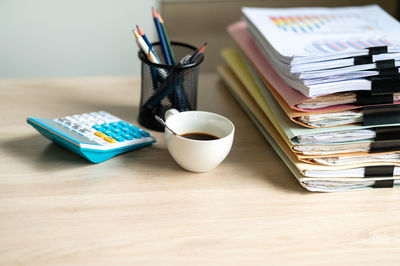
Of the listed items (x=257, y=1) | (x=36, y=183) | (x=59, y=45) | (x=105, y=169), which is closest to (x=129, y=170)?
(x=105, y=169)

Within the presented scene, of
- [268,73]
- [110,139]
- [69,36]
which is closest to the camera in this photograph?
[110,139]

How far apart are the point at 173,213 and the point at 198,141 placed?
12 cm

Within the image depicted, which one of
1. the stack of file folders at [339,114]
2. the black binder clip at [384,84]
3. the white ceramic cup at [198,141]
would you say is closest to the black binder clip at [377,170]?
the stack of file folders at [339,114]

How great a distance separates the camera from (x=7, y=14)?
5.36 feet

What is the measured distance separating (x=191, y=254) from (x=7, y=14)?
132cm

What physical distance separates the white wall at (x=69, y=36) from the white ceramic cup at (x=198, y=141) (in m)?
0.96

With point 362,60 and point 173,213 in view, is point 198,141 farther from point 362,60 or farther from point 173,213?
point 362,60

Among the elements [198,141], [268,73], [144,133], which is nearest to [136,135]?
[144,133]

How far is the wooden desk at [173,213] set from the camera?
61cm

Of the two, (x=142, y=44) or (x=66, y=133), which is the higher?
(x=142, y=44)

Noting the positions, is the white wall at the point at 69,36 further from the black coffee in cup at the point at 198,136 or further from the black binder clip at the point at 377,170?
the black binder clip at the point at 377,170

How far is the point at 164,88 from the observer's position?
864 millimetres

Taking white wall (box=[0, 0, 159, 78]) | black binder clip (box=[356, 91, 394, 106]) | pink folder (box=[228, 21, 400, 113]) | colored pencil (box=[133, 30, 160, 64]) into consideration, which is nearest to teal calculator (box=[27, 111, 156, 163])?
colored pencil (box=[133, 30, 160, 64])

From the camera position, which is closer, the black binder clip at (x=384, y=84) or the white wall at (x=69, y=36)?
the black binder clip at (x=384, y=84)
